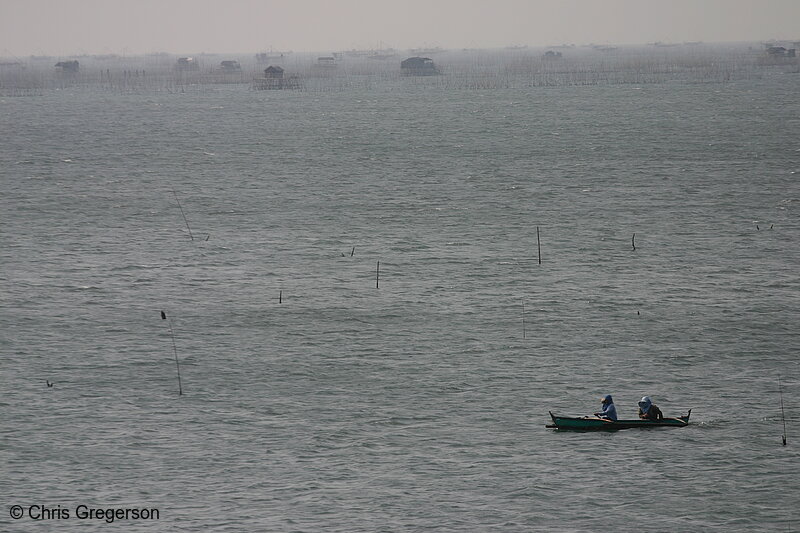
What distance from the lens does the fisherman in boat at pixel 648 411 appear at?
4897 cm

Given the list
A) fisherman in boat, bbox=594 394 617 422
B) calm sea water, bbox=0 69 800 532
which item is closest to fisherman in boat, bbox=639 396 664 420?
calm sea water, bbox=0 69 800 532

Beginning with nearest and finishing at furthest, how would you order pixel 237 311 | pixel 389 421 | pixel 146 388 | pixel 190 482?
pixel 190 482, pixel 389 421, pixel 146 388, pixel 237 311

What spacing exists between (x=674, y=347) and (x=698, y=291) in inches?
500

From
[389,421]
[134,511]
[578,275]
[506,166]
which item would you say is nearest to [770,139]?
[506,166]

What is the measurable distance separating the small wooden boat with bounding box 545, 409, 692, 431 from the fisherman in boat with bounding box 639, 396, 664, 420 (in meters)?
0.18

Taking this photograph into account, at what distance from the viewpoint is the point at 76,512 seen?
138ft

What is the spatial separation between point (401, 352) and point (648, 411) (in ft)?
54.6

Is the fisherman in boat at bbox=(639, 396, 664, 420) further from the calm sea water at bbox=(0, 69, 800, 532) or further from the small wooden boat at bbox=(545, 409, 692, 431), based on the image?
the calm sea water at bbox=(0, 69, 800, 532)

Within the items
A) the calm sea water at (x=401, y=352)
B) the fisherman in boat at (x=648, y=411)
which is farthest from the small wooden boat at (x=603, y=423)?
the calm sea water at (x=401, y=352)

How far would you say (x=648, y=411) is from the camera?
1932 inches

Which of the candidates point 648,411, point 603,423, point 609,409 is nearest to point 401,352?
point 603,423

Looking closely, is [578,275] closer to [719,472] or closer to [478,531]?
[719,472]

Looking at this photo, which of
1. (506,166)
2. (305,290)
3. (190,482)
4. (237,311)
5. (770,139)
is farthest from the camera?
(770,139)

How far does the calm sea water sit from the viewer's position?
1709 inches
